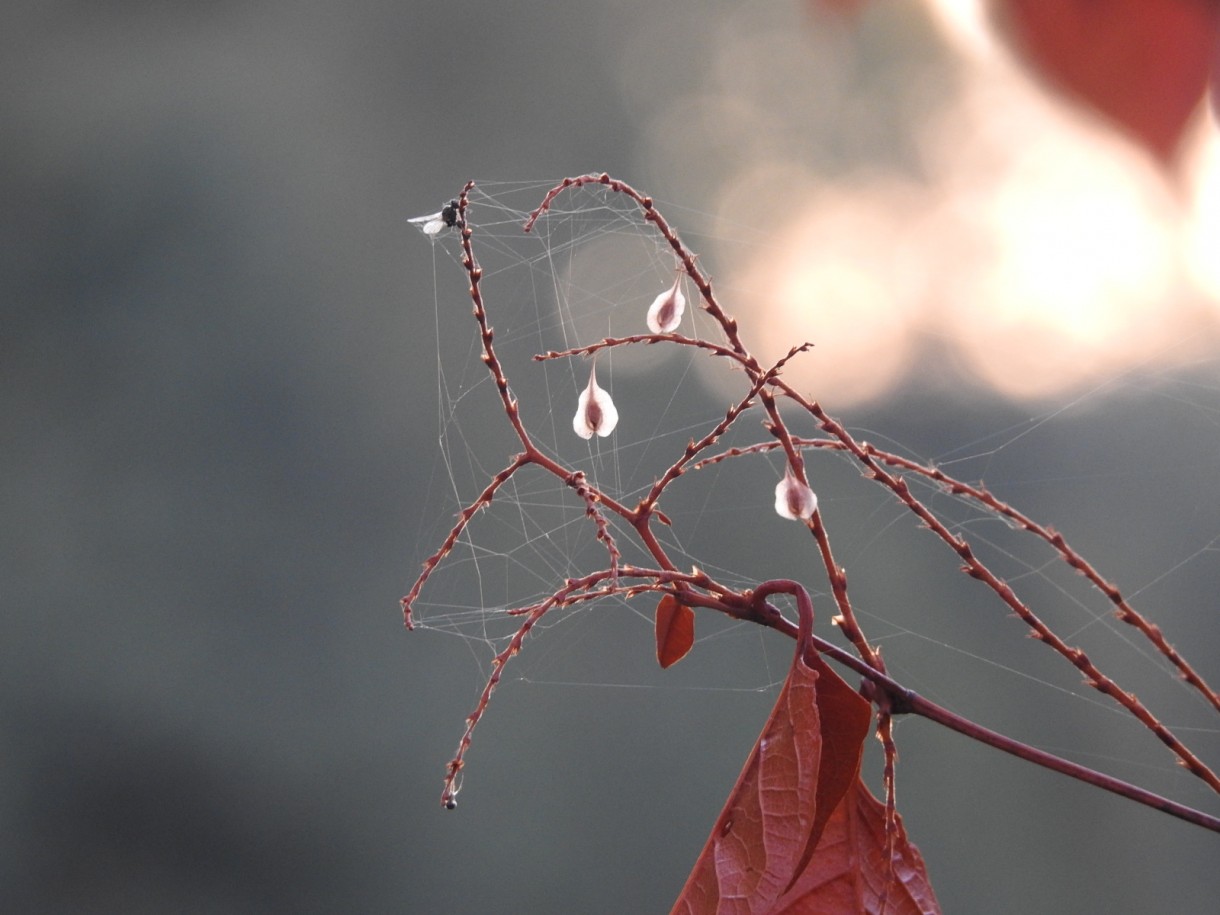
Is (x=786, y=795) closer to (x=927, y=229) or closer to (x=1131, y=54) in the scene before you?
(x=1131, y=54)

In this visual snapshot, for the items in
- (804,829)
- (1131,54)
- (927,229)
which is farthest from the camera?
(927,229)

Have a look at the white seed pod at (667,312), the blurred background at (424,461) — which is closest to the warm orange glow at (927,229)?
the blurred background at (424,461)

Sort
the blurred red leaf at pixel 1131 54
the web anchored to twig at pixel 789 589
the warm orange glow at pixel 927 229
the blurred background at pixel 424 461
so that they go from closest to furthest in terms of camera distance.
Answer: the web anchored to twig at pixel 789 589
the blurred red leaf at pixel 1131 54
the warm orange glow at pixel 927 229
the blurred background at pixel 424 461

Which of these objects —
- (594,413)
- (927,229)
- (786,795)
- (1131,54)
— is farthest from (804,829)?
(927,229)

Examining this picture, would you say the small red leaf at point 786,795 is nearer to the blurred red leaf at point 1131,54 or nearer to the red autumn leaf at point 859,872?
the red autumn leaf at point 859,872

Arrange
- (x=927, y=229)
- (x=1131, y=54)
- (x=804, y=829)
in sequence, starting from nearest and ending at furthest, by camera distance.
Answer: (x=804, y=829) → (x=1131, y=54) → (x=927, y=229)
